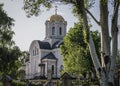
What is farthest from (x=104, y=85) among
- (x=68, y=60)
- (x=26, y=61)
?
(x=26, y=61)

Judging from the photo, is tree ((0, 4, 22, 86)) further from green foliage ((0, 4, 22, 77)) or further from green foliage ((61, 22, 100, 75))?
green foliage ((61, 22, 100, 75))

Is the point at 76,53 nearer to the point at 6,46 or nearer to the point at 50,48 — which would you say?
the point at 6,46

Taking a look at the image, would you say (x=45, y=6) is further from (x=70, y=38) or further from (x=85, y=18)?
(x=70, y=38)

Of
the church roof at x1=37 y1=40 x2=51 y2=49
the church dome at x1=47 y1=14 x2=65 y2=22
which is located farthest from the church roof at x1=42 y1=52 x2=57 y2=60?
the church dome at x1=47 y1=14 x2=65 y2=22

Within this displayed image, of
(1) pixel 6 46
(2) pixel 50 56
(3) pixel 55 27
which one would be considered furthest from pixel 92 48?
(3) pixel 55 27

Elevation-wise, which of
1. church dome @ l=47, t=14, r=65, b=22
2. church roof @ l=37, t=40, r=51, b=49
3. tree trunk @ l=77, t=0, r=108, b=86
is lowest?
tree trunk @ l=77, t=0, r=108, b=86

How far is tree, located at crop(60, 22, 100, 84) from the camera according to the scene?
40.0 m

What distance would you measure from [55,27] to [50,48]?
4.72 m

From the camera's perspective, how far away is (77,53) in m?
40.4

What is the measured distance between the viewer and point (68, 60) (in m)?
41.2

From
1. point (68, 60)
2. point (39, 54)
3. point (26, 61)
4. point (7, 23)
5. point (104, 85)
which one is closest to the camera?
point (104, 85)

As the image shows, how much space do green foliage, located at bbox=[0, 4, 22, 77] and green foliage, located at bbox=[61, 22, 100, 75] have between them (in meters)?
6.95

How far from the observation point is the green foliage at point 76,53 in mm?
39938

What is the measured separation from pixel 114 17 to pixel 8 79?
11513 millimetres
